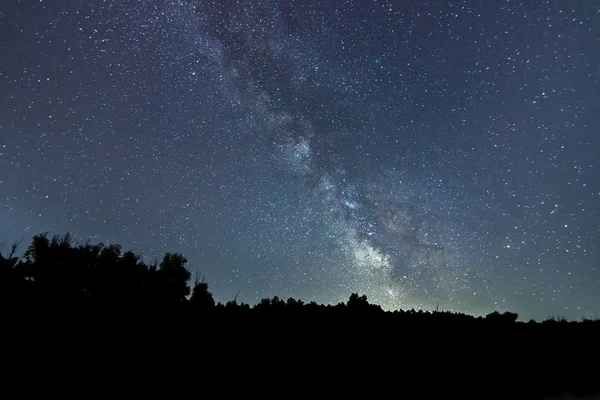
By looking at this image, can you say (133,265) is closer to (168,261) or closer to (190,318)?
(168,261)

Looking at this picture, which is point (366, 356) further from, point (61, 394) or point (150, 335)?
point (61, 394)

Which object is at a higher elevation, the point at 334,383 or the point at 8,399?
the point at 334,383

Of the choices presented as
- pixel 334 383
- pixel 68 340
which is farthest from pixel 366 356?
pixel 68 340

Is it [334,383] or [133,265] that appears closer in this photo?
[334,383]

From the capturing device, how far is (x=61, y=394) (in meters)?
7.50

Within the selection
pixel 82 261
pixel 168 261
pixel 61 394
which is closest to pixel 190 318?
pixel 61 394

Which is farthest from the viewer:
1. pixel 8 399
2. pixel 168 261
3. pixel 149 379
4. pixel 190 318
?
pixel 168 261

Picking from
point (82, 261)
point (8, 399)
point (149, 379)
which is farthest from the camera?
point (82, 261)

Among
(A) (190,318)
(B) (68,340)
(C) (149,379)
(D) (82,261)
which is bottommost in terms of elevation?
(C) (149,379)

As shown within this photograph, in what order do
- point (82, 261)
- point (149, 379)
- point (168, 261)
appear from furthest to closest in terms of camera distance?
point (168, 261), point (82, 261), point (149, 379)

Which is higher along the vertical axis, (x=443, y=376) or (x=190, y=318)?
(x=190, y=318)

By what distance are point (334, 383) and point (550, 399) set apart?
5.46 meters

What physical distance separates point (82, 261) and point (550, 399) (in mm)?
35033

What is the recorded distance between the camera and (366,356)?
31.4ft
